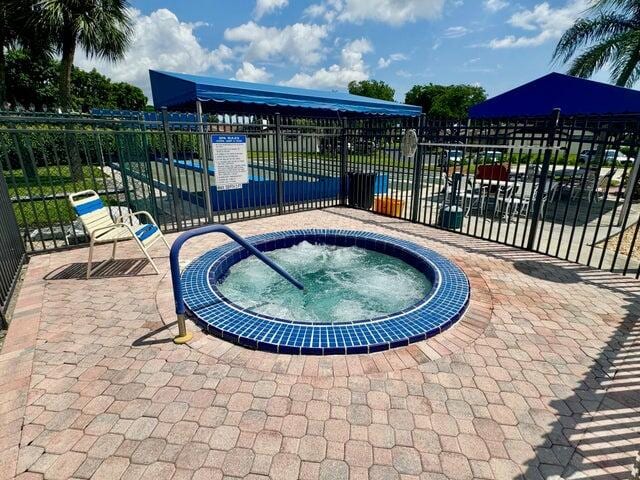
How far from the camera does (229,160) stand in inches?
267

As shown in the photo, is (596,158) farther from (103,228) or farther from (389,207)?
(103,228)

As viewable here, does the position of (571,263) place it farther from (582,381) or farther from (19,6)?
(19,6)

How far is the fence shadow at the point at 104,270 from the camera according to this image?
172 inches

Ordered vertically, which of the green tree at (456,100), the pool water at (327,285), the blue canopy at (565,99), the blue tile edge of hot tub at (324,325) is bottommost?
the pool water at (327,285)

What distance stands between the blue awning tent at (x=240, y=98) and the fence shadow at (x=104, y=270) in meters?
4.66

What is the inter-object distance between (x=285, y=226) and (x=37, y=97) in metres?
37.5

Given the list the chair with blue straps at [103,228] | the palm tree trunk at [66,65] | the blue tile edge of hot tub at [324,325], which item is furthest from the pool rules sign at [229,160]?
the palm tree trunk at [66,65]

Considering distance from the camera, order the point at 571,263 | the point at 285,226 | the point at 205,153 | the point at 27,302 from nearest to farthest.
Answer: the point at 27,302, the point at 571,263, the point at 205,153, the point at 285,226

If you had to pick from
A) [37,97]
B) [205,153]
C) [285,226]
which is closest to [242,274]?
[285,226]

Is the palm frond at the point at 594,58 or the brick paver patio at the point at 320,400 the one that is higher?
the palm frond at the point at 594,58

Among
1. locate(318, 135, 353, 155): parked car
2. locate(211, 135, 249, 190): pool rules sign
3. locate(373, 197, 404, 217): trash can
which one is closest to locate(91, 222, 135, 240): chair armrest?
locate(211, 135, 249, 190): pool rules sign

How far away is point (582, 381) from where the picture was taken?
2.56m

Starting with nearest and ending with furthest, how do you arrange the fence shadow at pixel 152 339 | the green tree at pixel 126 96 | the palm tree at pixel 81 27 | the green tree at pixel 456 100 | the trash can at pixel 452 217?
1. the fence shadow at pixel 152 339
2. the trash can at pixel 452 217
3. the palm tree at pixel 81 27
4. the green tree at pixel 126 96
5. the green tree at pixel 456 100

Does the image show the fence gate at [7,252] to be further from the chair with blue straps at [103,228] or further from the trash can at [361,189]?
the trash can at [361,189]
